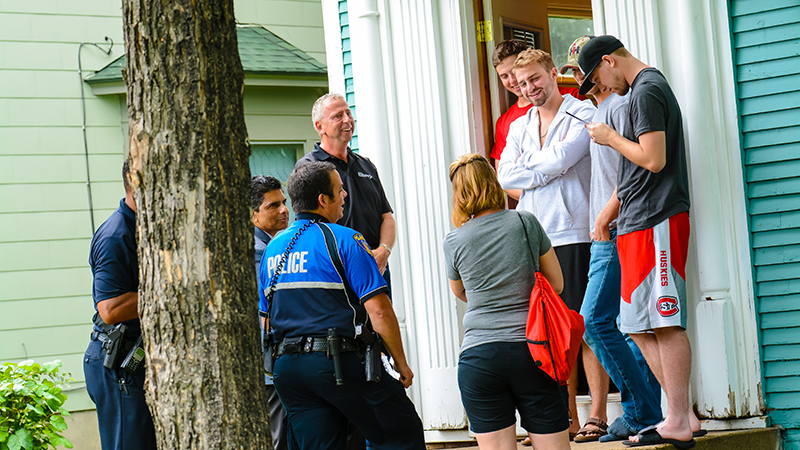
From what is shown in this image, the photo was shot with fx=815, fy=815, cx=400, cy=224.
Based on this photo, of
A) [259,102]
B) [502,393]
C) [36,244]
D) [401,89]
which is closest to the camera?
[502,393]

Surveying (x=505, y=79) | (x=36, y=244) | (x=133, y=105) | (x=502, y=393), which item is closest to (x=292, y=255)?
(x=502, y=393)

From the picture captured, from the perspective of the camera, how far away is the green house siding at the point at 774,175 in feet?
14.2

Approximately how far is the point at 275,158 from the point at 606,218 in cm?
625

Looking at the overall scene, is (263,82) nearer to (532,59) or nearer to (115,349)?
(532,59)

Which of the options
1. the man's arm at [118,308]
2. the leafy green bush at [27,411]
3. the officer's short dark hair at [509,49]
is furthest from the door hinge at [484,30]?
the leafy green bush at [27,411]

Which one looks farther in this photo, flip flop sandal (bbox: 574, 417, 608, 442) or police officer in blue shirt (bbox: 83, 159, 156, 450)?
flip flop sandal (bbox: 574, 417, 608, 442)

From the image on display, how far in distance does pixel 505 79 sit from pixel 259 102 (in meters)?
5.15

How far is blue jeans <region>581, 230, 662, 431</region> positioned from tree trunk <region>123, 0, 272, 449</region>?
2257mm

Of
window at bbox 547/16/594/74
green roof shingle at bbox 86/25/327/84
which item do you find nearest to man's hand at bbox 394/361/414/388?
window at bbox 547/16/594/74

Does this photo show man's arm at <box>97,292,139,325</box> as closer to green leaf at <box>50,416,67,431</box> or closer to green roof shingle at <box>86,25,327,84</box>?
green leaf at <box>50,416,67,431</box>

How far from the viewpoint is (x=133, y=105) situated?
2.27m

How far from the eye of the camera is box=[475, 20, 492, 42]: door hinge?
545cm

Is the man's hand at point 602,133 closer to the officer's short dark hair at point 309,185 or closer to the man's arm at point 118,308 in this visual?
the officer's short dark hair at point 309,185

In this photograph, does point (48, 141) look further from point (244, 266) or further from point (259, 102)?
point (244, 266)
